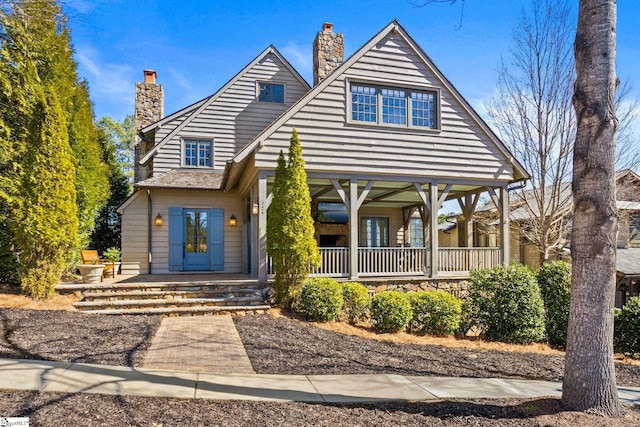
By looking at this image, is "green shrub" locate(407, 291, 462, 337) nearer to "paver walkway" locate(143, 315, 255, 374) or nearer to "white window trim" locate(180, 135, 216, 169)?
"paver walkway" locate(143, 315, 255, 374)

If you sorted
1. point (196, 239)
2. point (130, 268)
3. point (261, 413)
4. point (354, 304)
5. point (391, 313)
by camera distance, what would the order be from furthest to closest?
point (196, 239) → point (130, 268) → point (354, 304) → point (391, 313) → point (261, 413)

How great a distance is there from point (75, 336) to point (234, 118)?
380 inches

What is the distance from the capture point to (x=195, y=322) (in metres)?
7.22

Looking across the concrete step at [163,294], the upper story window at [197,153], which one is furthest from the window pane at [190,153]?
the concrete step at [163,294]

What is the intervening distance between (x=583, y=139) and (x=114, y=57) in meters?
13.6

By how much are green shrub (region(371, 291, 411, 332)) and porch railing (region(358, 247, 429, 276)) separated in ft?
7.42

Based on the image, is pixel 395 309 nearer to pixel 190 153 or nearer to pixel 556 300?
pixel 556 300

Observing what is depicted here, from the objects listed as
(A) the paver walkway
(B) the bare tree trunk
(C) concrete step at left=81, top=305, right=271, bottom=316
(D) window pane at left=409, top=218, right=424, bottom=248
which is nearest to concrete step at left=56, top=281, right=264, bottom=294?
(C) concrete step at left=81, top=305, right=271, bottom=316

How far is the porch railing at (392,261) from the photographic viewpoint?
1032 centimetres

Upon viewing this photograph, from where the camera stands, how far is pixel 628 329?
814cm

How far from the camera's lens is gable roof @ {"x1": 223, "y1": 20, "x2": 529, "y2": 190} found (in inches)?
367

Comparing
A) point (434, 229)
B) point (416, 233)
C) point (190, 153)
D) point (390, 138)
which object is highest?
point (190, 153)

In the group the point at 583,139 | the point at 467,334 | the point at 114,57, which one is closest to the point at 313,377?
the point at 583,139

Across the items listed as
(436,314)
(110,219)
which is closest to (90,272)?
(436,314)
